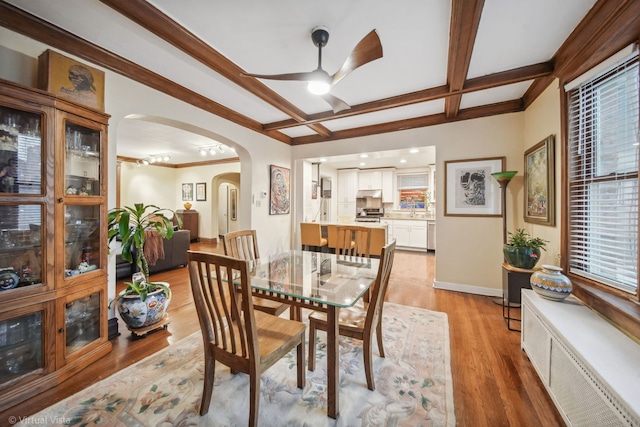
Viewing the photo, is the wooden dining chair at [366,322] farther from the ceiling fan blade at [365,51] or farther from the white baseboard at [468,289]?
the white baseboard at [468,289]

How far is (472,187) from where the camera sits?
11.1 feet

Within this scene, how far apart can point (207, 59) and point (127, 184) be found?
260 inches

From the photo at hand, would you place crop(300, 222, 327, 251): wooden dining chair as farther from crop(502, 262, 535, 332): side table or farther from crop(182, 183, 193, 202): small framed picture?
crop(182, 183, 193, 202): small framed picture

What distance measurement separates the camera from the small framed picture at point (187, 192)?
25.2ft

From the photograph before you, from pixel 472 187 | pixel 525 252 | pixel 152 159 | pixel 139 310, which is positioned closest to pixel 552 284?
pixel 525 252

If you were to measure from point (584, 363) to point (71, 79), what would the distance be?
3590 mm

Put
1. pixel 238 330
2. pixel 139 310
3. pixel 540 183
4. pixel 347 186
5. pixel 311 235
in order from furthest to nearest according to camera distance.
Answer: pixel 347 186
pixel 311 235
pixel 540 183
pixel 139 310
pixel 238 330

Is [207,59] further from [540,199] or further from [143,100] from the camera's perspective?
[540,199]

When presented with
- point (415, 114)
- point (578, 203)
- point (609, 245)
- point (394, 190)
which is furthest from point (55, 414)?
point (394, 190)

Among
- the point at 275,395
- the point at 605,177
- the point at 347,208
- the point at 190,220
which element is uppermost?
the point at 605,177

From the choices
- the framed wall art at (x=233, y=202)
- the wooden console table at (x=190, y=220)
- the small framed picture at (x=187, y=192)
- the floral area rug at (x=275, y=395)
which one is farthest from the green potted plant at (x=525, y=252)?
the framed wall art at (x=233, y=202)

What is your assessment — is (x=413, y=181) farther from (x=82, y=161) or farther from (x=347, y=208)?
(x=82, y=161)

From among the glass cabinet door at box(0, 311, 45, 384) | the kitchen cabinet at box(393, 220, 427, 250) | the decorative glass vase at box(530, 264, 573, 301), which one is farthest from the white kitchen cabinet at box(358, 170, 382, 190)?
the glass cabinet door at box(0, 311, 45, 384)

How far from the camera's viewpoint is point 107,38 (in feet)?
6.23
